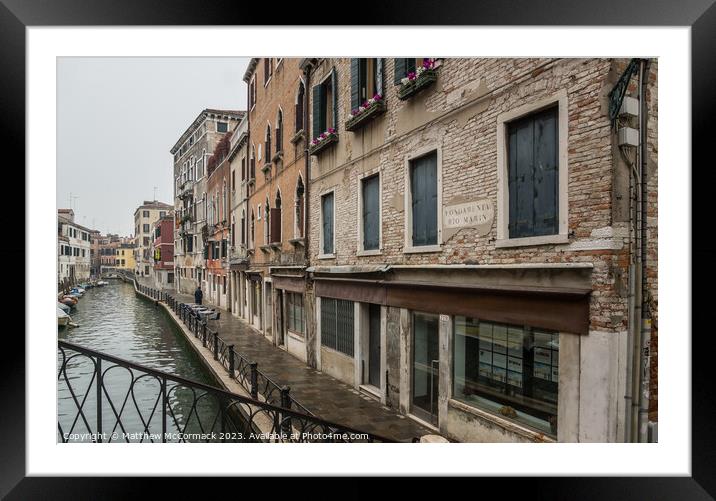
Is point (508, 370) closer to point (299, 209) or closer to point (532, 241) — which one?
point (532, 241)

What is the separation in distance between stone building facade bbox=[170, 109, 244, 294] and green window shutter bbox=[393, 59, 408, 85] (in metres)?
2.55

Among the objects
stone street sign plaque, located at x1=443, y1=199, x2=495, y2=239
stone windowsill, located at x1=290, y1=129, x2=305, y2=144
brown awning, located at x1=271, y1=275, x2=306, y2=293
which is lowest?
brown awning, located at x1=271, y1=275, x2=306, y2=293

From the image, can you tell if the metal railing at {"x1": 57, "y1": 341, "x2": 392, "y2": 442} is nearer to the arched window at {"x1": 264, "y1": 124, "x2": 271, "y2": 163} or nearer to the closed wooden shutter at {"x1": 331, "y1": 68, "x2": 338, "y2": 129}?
the closed wooden shutter at {"x1": 331, "y1": 68, "x2": 338, "y2": 129}

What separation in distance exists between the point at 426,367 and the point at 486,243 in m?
1.73

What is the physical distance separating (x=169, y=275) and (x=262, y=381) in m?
4.80

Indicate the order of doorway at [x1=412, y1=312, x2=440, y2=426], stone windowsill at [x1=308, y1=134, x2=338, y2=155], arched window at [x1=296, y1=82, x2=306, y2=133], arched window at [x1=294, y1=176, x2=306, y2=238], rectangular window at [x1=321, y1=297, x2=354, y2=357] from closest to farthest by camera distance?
1. doorway at [x1=412, y1=312, x2=440, y2=426]
2. rectangular window at [x1=321, y1=297, x2=354, y2=357]
3. stone windowsill at [x1=308, y1=134, x2=338, y2=155]
4. arched window at [x1=296, y1=82, x2=306, y2=133]
5. arched window at [x1=294, y1=176, x2=306, y2=238]

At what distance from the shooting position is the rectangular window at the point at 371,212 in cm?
569

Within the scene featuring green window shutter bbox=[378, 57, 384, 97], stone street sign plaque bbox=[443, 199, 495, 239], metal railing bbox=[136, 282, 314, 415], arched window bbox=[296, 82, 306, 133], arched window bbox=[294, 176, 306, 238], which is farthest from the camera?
arched window bbox=[294, 176, 306, 238]

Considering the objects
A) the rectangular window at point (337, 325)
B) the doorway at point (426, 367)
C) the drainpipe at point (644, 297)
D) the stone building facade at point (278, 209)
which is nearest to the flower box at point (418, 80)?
the stone building facade at point (278, 209)

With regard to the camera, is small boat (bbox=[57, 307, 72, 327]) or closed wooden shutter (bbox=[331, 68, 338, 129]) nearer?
small boat (bbox=[57, 307, 72, 327])

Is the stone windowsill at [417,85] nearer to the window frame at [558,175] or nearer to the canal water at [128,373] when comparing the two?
the window frame at [558,175]

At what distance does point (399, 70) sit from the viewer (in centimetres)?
498

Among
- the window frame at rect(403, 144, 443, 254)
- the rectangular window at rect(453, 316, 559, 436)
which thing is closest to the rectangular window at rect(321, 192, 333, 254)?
the window frame at rect(403, 144, 443, 254)

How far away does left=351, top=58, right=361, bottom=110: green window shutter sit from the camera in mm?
5154
